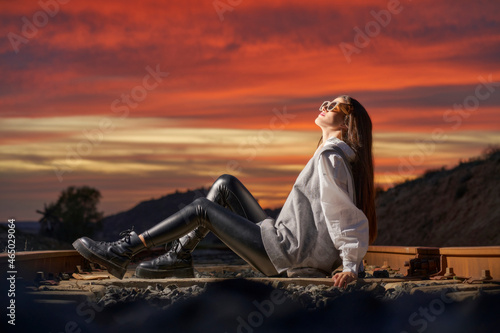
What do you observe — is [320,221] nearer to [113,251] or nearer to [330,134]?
[330,134]

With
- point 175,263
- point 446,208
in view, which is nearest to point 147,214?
point 446,208

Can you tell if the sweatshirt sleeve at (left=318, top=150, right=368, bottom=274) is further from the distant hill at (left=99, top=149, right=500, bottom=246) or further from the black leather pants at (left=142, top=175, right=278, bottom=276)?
the distant hill at (left=99, top=149, right=500, bottom=246)

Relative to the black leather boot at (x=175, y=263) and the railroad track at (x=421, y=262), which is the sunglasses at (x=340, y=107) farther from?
the railroad track at (x=421, y=262)

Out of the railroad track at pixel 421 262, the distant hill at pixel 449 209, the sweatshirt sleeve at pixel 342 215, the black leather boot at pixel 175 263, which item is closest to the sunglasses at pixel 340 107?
the sweatshirt sleeve at pixel 342 215

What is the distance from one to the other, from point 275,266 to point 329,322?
634mm

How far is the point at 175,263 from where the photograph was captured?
5781 millimetres

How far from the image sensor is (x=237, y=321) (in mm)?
4840

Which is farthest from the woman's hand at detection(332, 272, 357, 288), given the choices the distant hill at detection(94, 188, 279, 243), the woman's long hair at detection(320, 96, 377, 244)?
the distant hill at detection(94, 188, 279, 243)

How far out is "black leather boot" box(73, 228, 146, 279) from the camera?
5320 millimetres

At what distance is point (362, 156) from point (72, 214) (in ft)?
204

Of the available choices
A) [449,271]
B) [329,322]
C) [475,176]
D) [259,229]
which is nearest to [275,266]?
[259,229]

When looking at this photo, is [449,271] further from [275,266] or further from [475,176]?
[475,176]

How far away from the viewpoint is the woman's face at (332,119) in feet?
17.7

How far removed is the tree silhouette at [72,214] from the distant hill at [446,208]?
35.1 metres
